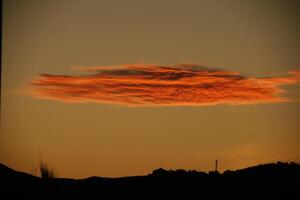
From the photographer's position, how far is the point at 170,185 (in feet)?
300

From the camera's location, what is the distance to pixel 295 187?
8788cm

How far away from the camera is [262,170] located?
99.6 meters

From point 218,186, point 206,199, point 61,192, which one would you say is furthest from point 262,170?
point 61,192

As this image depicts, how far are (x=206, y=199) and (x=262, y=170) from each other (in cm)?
1687

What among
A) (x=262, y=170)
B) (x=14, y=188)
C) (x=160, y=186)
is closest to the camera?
(x=14, y=188)

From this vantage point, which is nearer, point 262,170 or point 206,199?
point 206,199

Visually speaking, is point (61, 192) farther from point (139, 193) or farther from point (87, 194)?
point (139, 193)

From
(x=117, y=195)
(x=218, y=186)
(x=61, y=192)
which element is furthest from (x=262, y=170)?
(x=61, y=192)

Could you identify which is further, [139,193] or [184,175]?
[184,175]

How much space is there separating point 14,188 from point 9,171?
9.58 meters

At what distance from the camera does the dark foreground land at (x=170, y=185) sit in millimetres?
85188

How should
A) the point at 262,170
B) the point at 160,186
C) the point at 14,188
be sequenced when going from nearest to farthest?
1. the point at 14,188
2. the point at 160,186
3. the point at 262,170

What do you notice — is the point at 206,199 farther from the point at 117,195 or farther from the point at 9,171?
the point at 9,171

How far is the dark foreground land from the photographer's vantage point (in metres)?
85.2
